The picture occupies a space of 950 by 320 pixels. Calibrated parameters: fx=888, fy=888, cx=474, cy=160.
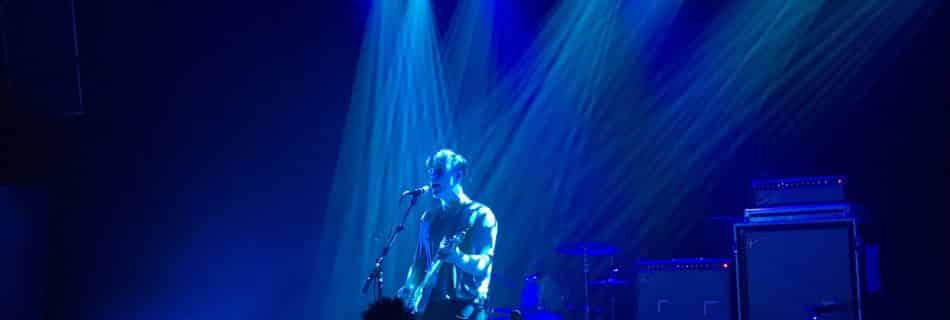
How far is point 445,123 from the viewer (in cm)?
777

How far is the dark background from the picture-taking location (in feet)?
24.0

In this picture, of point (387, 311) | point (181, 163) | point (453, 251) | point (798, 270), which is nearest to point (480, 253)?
point (453, 251)

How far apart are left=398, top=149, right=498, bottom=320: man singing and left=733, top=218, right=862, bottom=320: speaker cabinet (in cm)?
214

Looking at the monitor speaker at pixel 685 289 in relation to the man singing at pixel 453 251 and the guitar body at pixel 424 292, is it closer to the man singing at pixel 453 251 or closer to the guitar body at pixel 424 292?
the man singing at pixel 453 251

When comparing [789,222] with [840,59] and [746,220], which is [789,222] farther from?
[840,59]

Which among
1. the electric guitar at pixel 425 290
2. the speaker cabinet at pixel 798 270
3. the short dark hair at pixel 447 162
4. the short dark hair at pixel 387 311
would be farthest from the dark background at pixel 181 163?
the short dark hair at pixel 387 311

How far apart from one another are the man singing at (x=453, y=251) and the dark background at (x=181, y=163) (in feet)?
10.2

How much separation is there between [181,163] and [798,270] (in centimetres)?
493

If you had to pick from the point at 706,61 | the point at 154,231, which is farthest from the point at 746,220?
the point at 154,231

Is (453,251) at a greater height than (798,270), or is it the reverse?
(453,251)

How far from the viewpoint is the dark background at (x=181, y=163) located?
7320 millimetres

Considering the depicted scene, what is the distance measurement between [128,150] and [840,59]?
224 inches

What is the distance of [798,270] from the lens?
219 inches

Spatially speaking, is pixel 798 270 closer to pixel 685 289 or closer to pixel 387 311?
pixel 685 289
